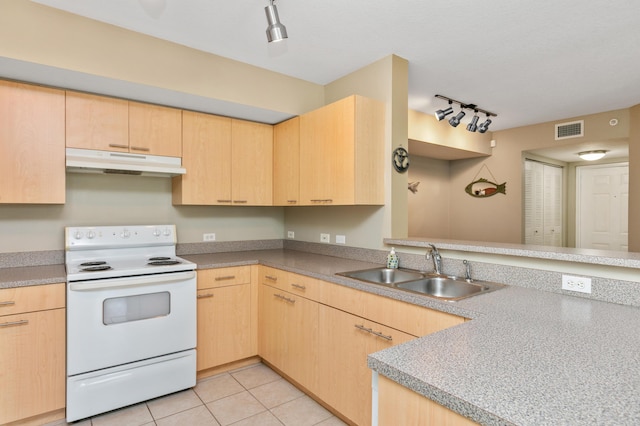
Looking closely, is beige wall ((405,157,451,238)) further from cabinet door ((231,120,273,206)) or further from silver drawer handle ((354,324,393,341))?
silver drawer handle ((354,324,393,341))

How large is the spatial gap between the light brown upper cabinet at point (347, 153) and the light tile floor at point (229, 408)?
1.40 m

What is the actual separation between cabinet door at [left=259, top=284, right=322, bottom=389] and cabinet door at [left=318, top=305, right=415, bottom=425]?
0.32 feet

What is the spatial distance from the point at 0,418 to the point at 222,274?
143cm

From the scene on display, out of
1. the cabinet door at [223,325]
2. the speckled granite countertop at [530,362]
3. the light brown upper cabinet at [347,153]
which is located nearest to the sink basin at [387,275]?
the light brown upper cabinet at [347,153]

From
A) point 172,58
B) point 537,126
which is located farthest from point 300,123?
point 537,126

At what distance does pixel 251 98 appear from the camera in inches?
111

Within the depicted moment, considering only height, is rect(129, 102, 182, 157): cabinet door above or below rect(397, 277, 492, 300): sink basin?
above

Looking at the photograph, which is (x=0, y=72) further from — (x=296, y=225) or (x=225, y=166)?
(x=296, y=225)

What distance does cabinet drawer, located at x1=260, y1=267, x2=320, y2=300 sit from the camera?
7.51ft

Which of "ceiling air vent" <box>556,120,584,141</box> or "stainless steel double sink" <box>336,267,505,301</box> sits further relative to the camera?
"ceiling air vent" <box>556,120,584,141</box>

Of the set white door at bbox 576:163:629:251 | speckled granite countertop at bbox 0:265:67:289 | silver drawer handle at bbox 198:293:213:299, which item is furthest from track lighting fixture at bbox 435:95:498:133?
speckled granite countertop at bbox 0:265:67:289

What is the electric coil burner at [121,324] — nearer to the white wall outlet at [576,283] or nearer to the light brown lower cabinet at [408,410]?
the light brown lower cabinet at [408,410]

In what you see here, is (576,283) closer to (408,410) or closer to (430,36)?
(408,410)

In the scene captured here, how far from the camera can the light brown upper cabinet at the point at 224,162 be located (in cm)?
286
